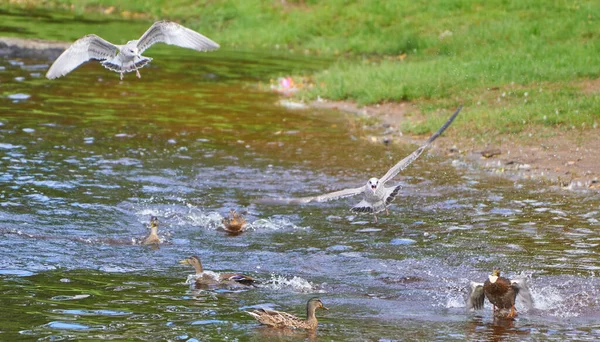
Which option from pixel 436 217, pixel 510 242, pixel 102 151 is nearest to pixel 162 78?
pixel 102 151

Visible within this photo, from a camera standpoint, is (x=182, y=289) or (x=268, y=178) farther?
(x=268, y=178)

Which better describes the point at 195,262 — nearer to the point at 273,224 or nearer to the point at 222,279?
the point at 222,279

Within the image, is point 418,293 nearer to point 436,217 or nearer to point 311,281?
A: point 311,281

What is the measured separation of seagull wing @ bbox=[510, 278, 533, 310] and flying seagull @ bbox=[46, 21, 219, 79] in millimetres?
5553

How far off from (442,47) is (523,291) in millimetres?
19658

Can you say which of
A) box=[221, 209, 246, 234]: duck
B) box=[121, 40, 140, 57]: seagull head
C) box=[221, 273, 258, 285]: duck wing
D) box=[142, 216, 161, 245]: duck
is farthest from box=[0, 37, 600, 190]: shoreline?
box=[221, 273, 258, 285]: duck wing

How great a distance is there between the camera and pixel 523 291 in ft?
30.4

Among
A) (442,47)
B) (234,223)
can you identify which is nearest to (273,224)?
(234,223)

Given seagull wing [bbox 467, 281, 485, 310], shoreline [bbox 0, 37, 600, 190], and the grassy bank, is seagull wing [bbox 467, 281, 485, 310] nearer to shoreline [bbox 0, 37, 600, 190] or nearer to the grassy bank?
shoreline [bbox 0, 37, 600, 190]

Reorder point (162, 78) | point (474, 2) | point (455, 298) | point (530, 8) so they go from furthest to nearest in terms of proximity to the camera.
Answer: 1. point (474, 2)
2. point (530, 8)
3. point (162, 78)
4. point (455, 298)

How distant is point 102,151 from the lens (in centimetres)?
1717

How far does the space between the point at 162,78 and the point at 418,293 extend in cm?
1786

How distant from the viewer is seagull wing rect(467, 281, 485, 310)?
9406 mm

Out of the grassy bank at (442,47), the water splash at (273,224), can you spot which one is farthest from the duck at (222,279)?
the grassy bank at (442,47)
